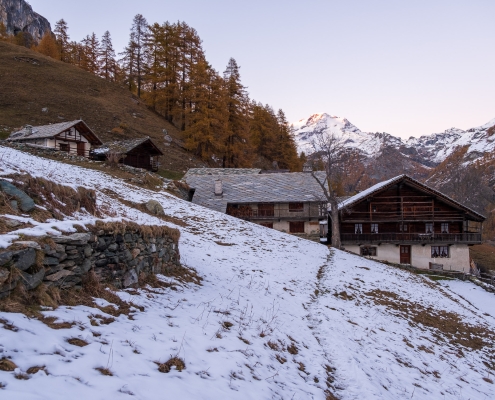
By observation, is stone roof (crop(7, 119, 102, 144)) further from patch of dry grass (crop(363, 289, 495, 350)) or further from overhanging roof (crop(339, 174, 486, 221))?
patch of dry grass (crop(363, 289, 495, 350))

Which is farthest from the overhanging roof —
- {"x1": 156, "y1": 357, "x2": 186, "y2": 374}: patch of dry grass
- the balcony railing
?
{"x1": 156, "y1": 357, "x2": 186, "y2": 374}: patch of dry grass

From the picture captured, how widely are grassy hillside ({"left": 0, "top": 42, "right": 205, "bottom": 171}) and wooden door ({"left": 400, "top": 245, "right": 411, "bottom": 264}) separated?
33115 millimetres

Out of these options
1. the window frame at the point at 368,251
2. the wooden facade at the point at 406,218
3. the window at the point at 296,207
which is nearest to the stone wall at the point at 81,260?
the window at the point at 296,207

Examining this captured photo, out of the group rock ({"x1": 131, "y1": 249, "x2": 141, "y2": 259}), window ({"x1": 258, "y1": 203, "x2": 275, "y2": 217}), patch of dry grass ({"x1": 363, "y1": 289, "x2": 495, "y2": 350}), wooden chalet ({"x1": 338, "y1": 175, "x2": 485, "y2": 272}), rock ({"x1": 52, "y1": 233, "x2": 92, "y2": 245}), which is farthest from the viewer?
window ({"x1": 258, "y1": 203, "x2": 275, "y2": 217})

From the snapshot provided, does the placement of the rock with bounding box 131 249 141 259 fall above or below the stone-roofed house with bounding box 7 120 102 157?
below

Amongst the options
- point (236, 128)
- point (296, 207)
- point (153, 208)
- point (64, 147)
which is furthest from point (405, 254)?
point (64, 147)

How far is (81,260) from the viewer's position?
634 centimetres

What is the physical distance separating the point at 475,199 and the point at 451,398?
15473 cm

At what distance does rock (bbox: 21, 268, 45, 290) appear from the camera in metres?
Answer: 4.96

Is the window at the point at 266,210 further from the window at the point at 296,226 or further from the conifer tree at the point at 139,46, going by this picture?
the conifer tree at the point at 139,46

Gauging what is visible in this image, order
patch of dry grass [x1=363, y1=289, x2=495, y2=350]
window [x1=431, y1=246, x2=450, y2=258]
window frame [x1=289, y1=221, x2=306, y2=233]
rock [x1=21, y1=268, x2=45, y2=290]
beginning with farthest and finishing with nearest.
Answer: window frame [x1=289, y1=221, x2=306, y2=233] → window [x1=431, y1=246, x2=450, y2=258] → patch of dry grass [x1=363, y1=289, x2=495, y2=350] → rock [x1=21, y1=268, x2=45, y2=290]

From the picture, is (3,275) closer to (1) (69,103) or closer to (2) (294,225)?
(2) (294,225)

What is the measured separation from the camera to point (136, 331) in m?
5.69

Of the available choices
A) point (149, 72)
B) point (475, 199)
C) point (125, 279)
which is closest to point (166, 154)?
point (149, 72)
